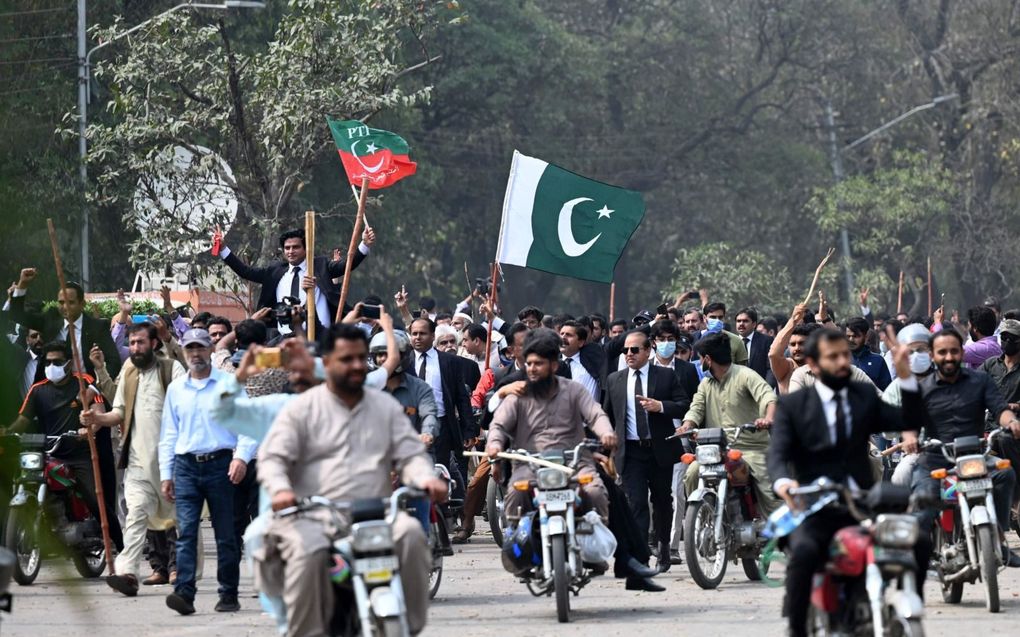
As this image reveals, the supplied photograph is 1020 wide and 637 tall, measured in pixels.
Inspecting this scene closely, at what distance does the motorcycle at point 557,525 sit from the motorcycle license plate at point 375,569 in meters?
3.56

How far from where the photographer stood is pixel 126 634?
343 inches

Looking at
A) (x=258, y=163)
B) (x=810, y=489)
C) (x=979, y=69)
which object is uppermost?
(x=979, y=69)

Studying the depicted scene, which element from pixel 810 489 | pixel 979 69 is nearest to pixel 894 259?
pixel 979 69

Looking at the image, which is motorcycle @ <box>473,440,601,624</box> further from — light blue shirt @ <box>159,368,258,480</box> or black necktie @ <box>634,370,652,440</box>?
black necktie @ <box>634,370,652,440</box>

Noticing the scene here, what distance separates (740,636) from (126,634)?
2.94 meters

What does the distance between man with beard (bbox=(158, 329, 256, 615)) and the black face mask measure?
4.28 meters

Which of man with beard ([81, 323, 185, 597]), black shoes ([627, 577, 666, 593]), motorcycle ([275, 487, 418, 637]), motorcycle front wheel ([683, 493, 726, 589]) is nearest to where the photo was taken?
motorcycle ([275, 487, 418, 637])

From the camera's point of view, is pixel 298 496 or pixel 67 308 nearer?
pixel 67 308

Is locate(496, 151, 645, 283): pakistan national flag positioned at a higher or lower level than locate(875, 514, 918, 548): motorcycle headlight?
higher

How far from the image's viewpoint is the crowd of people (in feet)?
20.5

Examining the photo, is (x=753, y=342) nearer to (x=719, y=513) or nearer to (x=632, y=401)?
(x=632, y=401)

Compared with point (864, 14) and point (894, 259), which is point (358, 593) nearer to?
point (894, 259)

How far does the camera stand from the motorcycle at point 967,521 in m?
9.21

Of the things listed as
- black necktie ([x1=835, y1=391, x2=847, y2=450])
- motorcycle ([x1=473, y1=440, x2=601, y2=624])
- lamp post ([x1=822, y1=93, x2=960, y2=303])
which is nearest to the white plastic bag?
motorcycle ([x1=473, y1=440, x2=601, y2=624])
